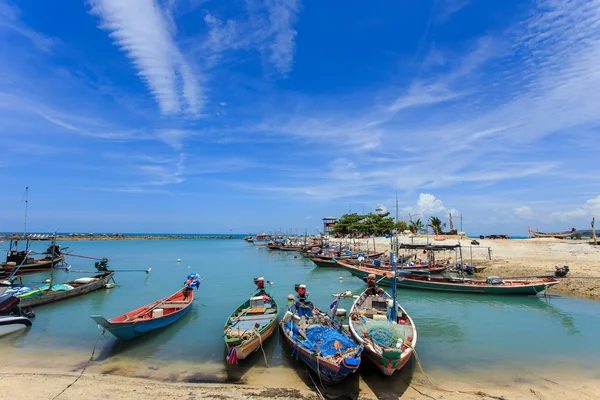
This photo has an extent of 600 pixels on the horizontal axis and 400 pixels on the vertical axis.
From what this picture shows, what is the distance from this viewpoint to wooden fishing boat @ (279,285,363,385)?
10.0 meters

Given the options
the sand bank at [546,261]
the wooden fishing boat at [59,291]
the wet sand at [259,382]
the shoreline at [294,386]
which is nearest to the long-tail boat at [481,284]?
the sand bank at [546,261]

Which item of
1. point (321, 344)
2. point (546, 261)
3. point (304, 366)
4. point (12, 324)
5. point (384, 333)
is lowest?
point (304, 366)

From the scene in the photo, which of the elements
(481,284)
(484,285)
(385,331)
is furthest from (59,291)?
(481,284)

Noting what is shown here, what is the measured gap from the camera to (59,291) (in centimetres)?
2317

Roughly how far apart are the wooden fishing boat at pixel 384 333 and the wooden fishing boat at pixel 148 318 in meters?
9.52

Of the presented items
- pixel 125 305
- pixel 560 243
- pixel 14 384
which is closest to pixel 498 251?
pixel 560 243

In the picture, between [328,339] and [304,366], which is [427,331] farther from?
[304,366]

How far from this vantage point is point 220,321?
18812 millimetres

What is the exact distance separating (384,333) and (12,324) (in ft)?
59.1

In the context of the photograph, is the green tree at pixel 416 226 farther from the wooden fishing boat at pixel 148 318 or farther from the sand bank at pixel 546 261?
the wooden fishing boat at pixel 148 318

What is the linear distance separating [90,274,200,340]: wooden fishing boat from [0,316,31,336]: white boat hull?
564 centimetres

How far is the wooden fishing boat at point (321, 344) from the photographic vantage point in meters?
10.0

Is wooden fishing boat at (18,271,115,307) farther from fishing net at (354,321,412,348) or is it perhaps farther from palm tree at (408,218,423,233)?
palm tree at (408,218,423,233)

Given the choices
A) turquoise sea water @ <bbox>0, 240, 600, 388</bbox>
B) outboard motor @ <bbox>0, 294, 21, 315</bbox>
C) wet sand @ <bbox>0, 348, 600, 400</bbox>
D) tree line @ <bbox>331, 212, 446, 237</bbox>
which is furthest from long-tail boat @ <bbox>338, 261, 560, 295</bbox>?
tree line @ <bbox>331, 212, 446, 237</bbox>
